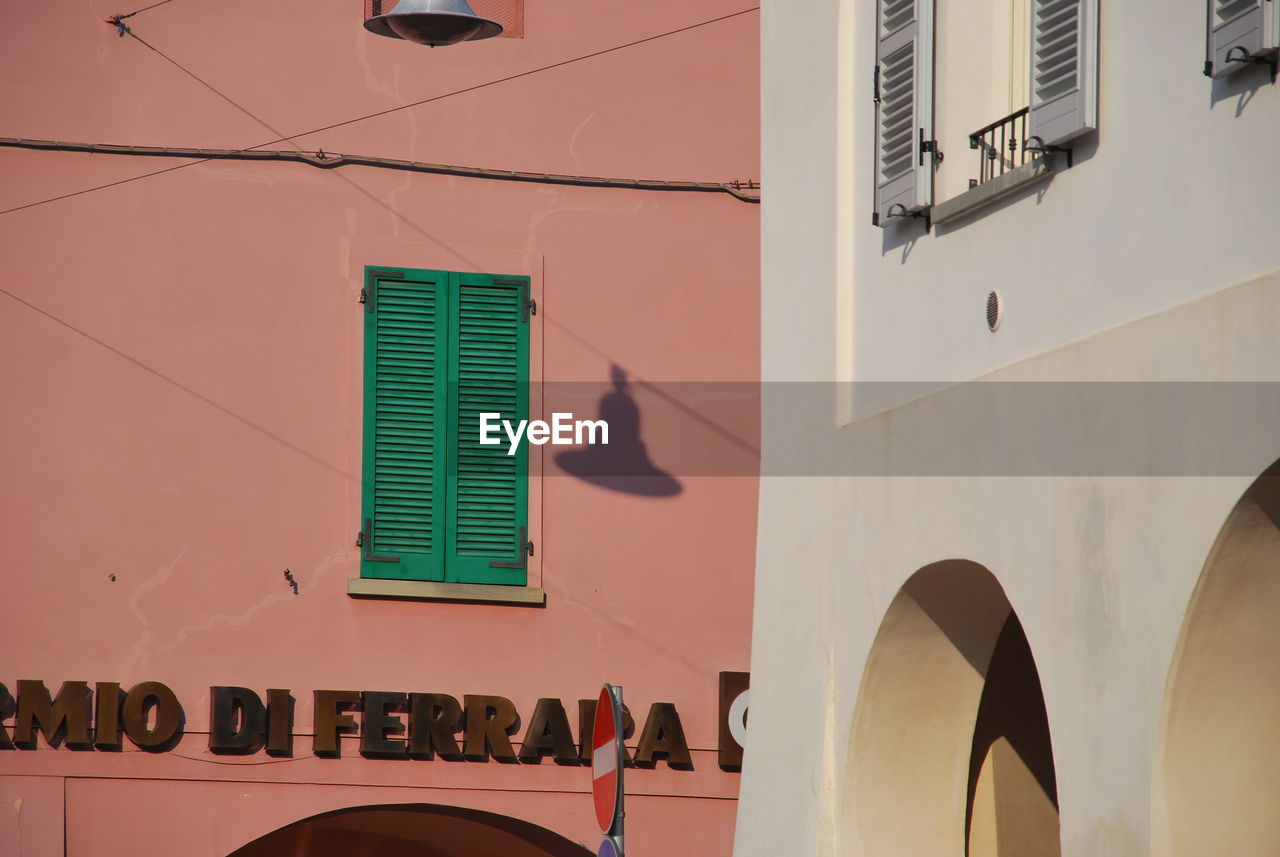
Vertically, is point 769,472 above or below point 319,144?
below

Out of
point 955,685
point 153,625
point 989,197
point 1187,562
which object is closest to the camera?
point 1187,562

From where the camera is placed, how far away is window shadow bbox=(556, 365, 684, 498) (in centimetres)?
1209

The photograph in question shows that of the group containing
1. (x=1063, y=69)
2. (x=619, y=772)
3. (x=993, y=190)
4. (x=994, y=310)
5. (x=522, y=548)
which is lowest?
(x=619, y=772)

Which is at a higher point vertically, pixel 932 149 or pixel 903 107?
pixel 903 107

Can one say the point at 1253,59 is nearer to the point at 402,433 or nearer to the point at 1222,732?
the point at 1222,732

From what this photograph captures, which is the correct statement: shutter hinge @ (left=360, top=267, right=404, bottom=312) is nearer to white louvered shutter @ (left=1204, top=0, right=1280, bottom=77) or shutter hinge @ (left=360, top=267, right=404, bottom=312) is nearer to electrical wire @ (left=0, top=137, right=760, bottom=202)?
electrical wire @ (left=0, top=137, right=760, bottom=202)

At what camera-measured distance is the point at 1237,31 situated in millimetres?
5520

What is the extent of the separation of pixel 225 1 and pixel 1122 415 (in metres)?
7.55

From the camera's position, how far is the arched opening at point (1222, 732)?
561cm

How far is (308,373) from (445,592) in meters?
1.55

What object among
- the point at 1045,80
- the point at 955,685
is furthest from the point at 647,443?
the point at 1045,80

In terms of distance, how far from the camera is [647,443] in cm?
1221

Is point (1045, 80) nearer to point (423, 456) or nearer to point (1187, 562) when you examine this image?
point (1187, 562)

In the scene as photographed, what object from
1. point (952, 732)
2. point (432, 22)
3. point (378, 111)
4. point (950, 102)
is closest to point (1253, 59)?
point (950, 102)
